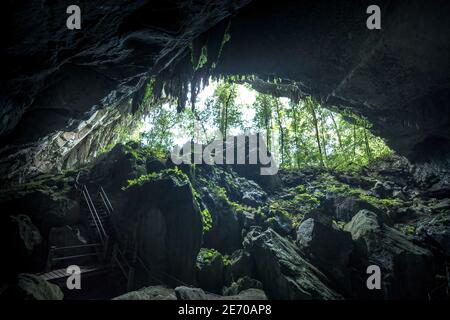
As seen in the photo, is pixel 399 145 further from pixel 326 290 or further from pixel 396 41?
pixel 326 290

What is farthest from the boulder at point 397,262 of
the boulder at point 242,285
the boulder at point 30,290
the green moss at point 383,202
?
the boulder at point 30,290

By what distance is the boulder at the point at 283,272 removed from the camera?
27.9ft

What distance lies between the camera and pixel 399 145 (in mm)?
16203

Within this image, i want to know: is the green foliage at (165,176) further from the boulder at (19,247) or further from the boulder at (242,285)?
the boulder at (242,285)

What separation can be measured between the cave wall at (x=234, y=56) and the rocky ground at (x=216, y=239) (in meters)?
3.00

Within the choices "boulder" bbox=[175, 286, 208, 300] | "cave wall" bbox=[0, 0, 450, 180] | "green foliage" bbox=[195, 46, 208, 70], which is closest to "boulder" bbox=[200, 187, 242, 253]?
"boulder" bbox=[175, 286, 208, 300]

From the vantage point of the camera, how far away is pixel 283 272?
9.11 m

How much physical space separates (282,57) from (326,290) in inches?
386

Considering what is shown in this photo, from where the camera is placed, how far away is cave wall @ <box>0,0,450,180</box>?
17.9 ft

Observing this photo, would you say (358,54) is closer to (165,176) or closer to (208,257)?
(165,176)

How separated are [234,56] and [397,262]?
11.3m

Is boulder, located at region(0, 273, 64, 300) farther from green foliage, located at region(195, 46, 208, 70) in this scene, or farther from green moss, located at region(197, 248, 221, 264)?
green foliage, located at region(195, 46, 208, 70)

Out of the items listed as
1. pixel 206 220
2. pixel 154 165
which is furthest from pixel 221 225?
pixel 154 165
